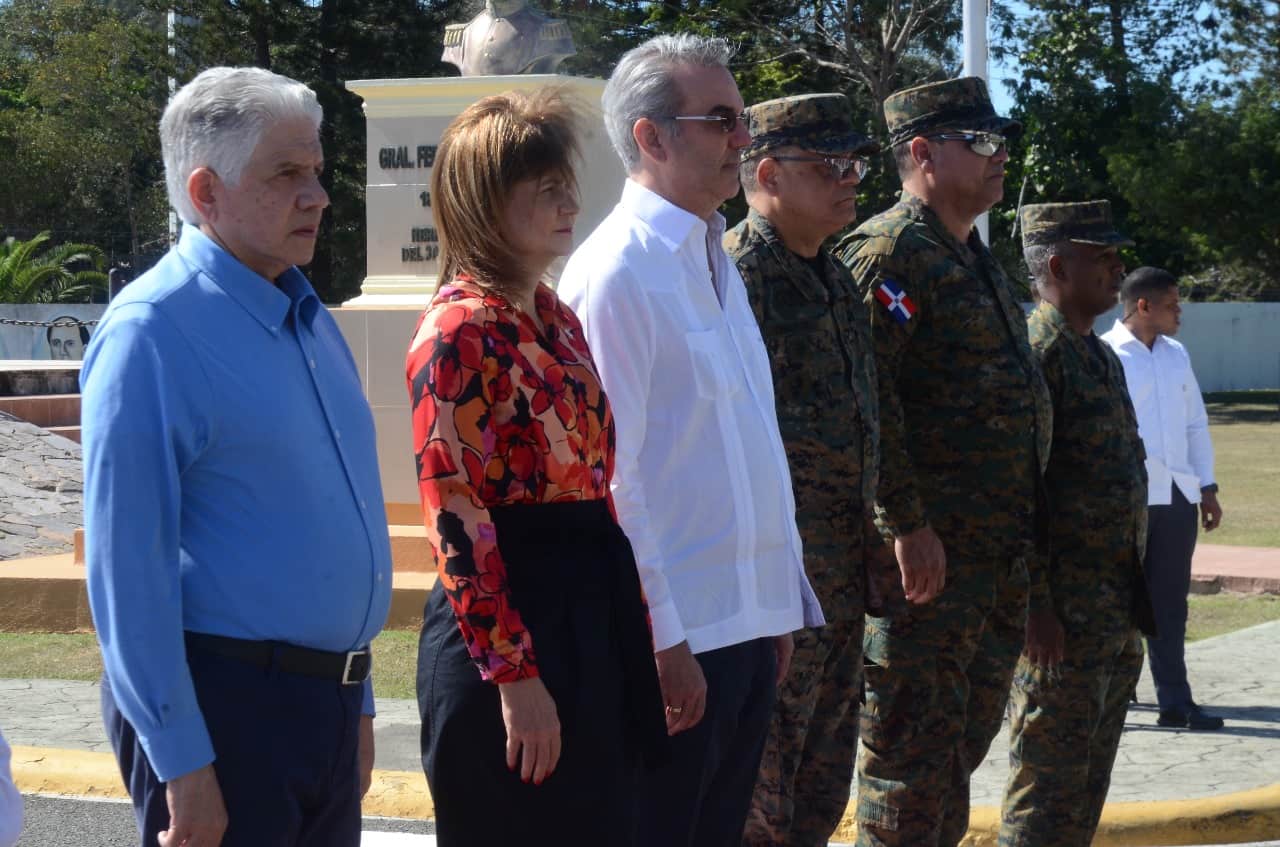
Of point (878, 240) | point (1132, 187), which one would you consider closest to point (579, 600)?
point (878, 240)

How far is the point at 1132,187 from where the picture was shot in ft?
97.2

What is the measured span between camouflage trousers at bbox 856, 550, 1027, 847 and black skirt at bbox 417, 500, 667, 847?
4.48 ft

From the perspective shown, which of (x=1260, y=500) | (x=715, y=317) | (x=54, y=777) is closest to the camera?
(x=715, y=317)

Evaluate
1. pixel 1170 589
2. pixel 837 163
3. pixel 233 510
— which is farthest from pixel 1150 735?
pixel 233 510

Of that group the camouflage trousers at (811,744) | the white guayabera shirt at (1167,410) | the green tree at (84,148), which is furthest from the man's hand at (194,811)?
the green tree at (84,148)

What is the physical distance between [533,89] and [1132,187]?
93.8ft

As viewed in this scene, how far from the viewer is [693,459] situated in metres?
3.06

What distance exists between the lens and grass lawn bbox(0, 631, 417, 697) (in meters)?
7.10

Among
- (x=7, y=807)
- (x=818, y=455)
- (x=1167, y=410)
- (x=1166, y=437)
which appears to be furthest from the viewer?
(x=1167, y=410)

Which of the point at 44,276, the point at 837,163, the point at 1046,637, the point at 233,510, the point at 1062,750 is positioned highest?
the point at 837,163

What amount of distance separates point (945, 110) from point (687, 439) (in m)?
1.64

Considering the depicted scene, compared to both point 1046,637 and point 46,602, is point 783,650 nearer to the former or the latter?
point 1046,637

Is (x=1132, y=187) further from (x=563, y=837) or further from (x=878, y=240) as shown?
(x=563, y=837)

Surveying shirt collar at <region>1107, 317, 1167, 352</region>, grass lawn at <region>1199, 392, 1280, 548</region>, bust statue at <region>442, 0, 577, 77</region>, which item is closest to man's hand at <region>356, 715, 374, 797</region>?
shirt collar at <region>1107, 317, 1167, 352</region>
